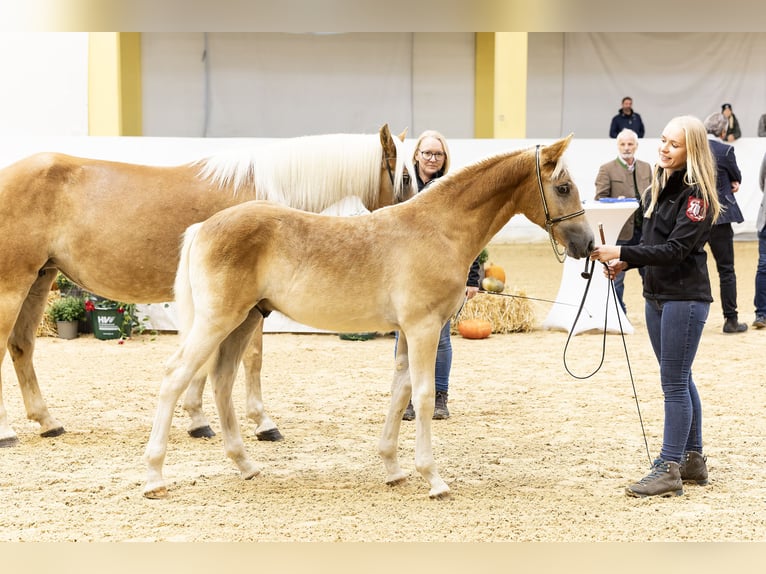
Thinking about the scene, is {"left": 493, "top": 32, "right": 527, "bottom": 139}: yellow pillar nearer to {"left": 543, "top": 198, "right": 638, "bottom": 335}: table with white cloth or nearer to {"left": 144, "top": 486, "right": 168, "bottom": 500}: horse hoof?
{"left": 543, "top": 198, "right": 638, "bottom": 335}: table with white cloth

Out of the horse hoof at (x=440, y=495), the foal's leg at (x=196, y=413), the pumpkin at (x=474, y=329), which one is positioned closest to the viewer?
the horse hoof at (x=440, y=495)

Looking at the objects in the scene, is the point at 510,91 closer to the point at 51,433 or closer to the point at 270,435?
the point at 270,435

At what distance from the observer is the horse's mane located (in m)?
4.74

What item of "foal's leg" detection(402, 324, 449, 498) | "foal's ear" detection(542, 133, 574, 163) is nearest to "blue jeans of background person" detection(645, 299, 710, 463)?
"foal's ear" detection(542, 133, 574, 163)

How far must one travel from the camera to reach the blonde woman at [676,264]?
362 centimetres

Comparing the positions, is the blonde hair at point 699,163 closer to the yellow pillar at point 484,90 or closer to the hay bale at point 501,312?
the hay bale at point 501,312

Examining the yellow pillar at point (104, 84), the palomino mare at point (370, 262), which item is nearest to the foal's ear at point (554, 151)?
the palomino mare at point (370, 262)

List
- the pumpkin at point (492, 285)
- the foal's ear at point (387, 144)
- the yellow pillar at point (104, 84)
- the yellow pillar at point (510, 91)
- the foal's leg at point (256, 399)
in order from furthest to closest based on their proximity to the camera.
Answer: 1. the yellow pillar at point (510, 91)
2. the yellow pillar at point (104, 84)
3. the pumpkin at point (492, 285)
4. the foal's leg at point (256, 399)
5. the foal's ear at point (387, 144)

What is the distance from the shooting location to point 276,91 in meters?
17.4

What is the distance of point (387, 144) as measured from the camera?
4.77 meters

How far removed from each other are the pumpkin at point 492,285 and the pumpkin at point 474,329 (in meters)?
0.40

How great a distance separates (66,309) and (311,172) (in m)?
4.64

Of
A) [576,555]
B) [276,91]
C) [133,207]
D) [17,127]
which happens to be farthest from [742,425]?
[276,91]

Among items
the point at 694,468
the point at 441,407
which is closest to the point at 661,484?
the point at 694,468
